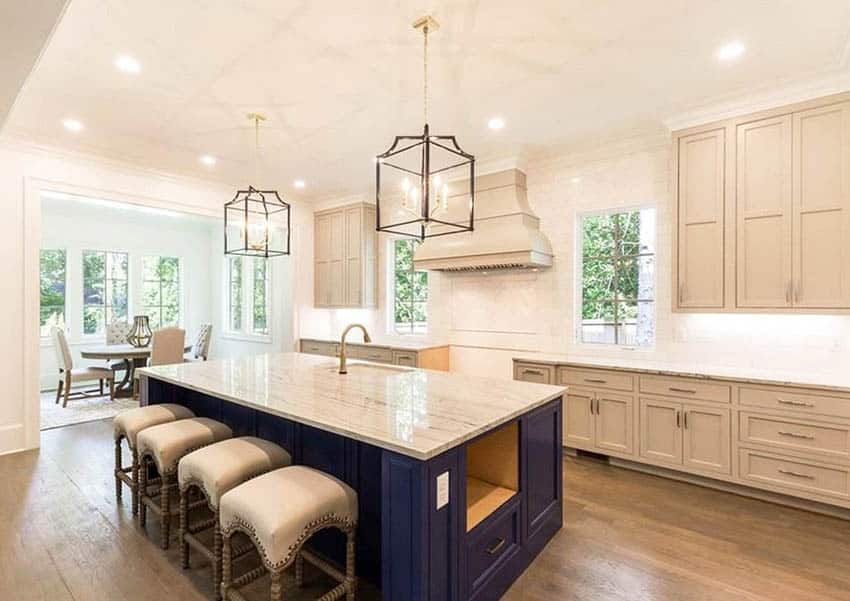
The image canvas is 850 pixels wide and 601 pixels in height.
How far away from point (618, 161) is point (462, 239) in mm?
1641

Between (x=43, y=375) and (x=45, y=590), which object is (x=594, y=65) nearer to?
(x=45, y=590)

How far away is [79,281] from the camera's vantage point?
7.07 metres

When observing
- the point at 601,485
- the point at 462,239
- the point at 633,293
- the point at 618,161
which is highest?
the point at 618,161

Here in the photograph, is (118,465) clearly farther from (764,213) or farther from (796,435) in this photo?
(764,213)

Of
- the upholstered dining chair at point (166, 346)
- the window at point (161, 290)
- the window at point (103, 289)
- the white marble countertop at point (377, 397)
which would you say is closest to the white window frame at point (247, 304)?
the window at point (161, 290)

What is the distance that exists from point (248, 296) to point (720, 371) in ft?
23.2

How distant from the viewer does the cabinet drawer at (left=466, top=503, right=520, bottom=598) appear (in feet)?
6.10

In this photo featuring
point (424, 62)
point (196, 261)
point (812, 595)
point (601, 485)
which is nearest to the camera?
point (812, 595)

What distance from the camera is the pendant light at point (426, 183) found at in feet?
7.29

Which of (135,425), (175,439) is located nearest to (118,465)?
(135,425)

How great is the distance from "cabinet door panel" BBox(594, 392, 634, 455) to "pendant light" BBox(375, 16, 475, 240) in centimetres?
189

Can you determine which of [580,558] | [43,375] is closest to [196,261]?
[43,375]

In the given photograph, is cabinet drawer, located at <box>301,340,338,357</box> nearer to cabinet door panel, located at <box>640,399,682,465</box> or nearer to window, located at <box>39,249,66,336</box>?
cabinet door panel, located at <box>640,399,682,465</box>

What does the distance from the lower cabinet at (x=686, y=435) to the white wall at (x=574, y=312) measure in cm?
61
